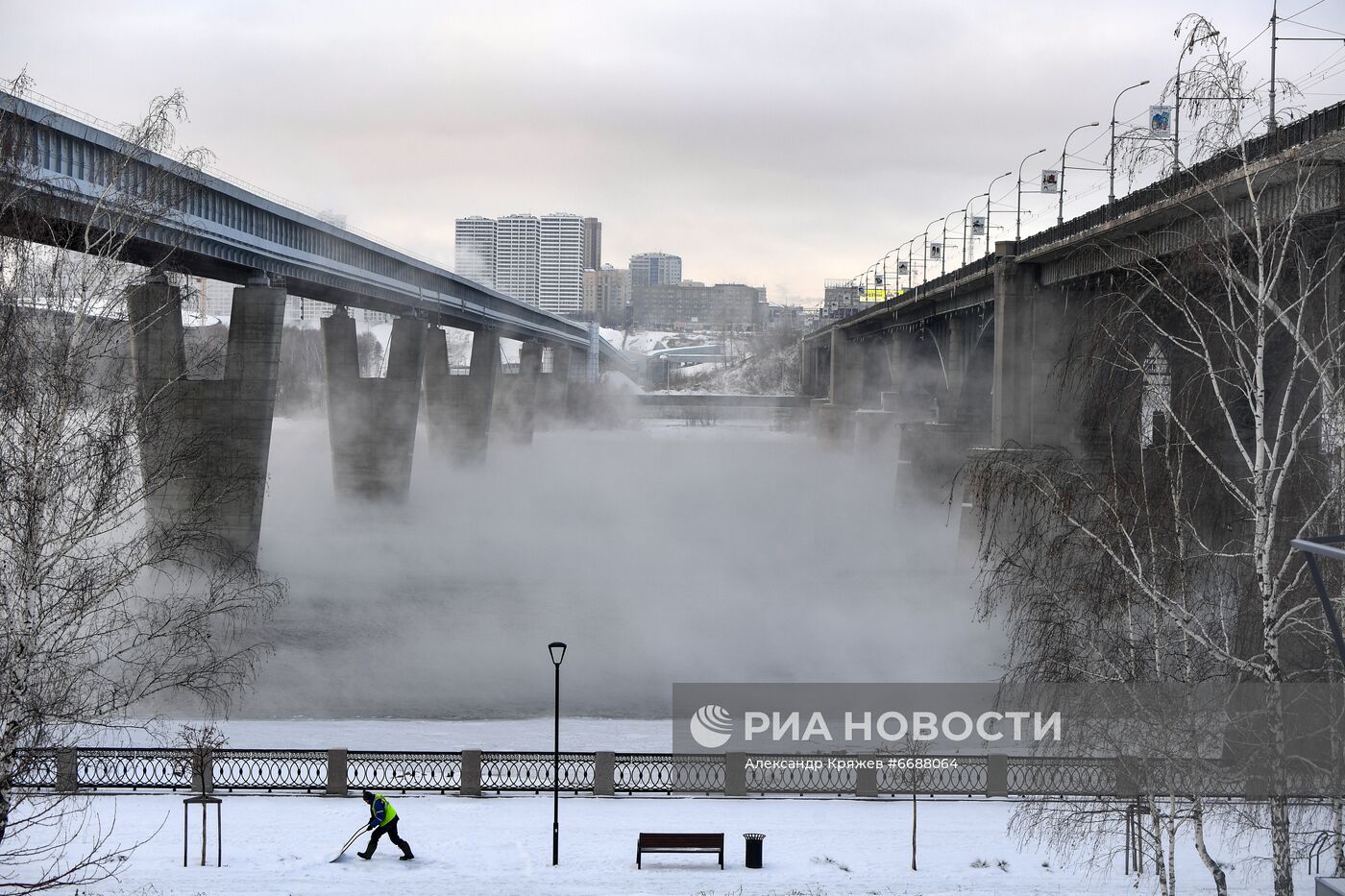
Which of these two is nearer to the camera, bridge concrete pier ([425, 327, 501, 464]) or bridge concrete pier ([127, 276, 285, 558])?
bridge concrete pier ([127, 276, 285, 558])

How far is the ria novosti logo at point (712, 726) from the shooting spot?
26.8 meters

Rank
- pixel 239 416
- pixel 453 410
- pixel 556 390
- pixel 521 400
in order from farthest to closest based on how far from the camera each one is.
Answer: pixel 556 390 < pixel 521 400 < pixel 453 410 < pixel 239 416

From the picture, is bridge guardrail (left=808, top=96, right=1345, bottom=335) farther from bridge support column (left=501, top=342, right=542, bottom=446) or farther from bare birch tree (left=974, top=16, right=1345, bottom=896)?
bridge support column (left=501, top=342, right=542, bottom=446)

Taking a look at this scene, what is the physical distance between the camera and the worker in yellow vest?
1755 centimetres

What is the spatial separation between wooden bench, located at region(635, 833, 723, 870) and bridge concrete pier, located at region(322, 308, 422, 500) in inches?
1835

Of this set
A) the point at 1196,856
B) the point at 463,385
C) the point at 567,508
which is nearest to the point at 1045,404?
the point at 1196,856

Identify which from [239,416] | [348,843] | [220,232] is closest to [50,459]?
[348,843]

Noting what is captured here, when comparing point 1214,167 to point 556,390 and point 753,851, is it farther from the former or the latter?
→ point 556,390

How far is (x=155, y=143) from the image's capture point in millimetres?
19031

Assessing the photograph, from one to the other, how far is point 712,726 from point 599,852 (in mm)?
9459

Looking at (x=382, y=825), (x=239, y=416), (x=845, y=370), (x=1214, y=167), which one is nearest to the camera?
(x=1214, y=167)

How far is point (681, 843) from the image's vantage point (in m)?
17.9

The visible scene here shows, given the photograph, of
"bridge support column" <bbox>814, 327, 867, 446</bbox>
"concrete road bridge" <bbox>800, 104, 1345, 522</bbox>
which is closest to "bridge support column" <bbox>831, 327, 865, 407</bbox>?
"bridge support column" <bbox>814, 327, 867, 446</bbox>

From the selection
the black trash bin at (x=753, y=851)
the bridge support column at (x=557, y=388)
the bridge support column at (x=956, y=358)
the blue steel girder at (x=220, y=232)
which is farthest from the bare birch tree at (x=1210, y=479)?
the bridge support column at (x=557, y=388)
